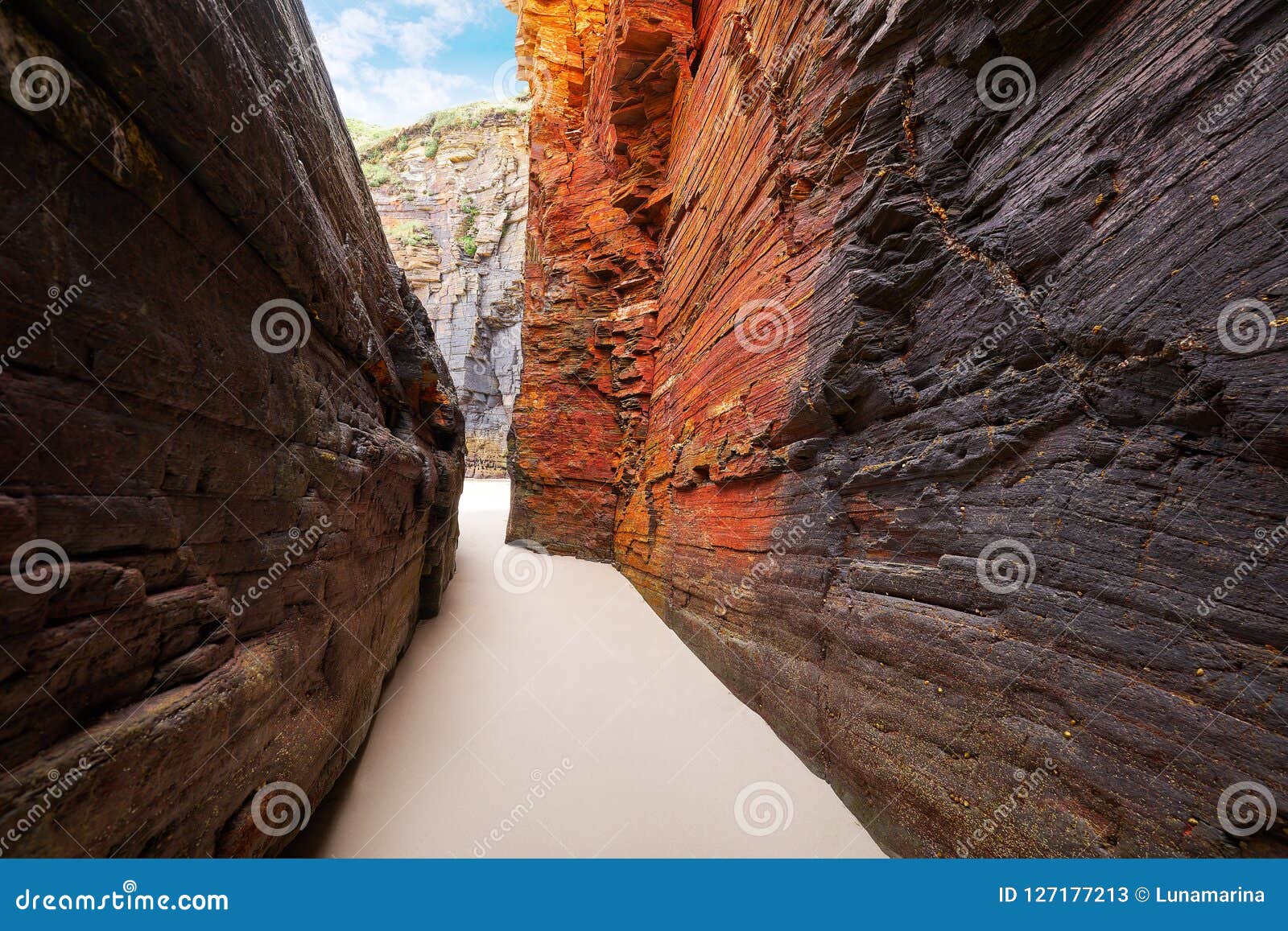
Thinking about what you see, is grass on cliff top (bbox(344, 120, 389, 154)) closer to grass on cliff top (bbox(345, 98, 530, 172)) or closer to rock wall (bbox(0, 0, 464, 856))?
grass on cliff top (bbox(345, 98, 530, 172))

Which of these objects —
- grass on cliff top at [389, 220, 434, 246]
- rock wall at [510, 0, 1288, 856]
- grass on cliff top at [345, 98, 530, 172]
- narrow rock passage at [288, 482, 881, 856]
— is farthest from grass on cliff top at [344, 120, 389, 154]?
narrow rock passage at [288, 482, 881, 856]

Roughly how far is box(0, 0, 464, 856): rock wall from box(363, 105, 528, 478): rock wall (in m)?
28.3

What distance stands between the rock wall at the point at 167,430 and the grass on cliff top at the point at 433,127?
49847 mm

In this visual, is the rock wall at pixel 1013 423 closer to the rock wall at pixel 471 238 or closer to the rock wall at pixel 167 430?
the rock wall at pixel 167 430

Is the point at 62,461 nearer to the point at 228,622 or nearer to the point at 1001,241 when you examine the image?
the point at 228,622

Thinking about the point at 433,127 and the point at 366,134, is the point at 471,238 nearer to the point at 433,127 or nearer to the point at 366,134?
the point at 433,127

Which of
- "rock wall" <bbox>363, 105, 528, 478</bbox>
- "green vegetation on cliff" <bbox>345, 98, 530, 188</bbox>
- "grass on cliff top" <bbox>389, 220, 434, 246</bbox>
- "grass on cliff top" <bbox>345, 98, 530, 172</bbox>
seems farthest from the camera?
"grass on cliff top" <bbox>345, 98, 530, 172</bbox>

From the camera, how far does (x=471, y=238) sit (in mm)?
38500

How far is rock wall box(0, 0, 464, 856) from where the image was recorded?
164 centimetres

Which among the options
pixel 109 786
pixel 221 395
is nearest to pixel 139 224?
pixel 221 395

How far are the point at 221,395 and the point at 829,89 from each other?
663 cm

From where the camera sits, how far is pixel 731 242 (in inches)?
287

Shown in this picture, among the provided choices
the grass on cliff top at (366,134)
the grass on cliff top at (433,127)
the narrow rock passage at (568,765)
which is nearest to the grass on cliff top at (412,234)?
the grass on cliff top at (433,127)

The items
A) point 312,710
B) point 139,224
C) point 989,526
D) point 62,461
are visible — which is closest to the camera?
point 62,461
